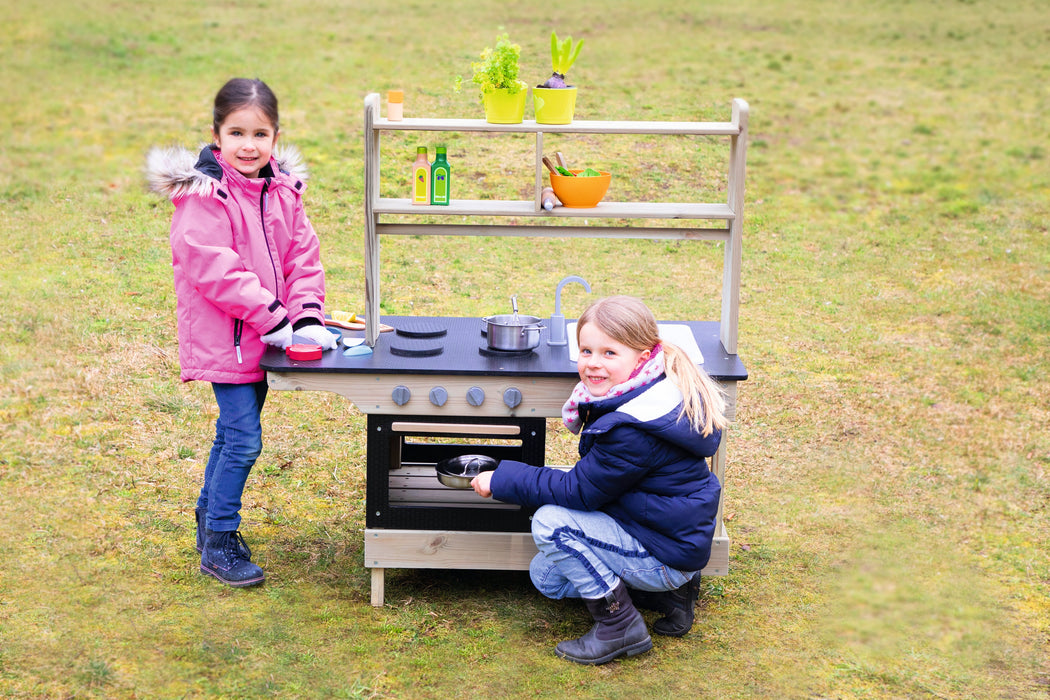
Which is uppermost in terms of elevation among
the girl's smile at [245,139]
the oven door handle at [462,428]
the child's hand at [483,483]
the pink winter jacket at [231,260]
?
the girl's smile at [245,139]

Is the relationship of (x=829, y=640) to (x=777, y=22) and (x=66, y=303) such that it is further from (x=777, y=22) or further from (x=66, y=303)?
(x=777, y=22)

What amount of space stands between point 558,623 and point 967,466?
8.41 ft

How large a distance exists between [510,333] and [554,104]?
0.80m

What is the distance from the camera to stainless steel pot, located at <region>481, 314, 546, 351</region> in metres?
3.86

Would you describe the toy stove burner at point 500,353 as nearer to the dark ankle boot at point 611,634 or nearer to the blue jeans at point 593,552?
the blue jeans at point 593,552

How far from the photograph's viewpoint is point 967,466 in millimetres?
5402

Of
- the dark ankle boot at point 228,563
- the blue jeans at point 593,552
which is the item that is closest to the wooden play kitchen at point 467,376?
the blue jeans at point 593,552

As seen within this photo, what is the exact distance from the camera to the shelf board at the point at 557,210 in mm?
3830

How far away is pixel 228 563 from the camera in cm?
406

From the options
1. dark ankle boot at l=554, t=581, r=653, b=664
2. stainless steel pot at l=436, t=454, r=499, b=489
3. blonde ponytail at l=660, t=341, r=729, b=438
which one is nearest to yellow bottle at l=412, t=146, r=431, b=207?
stainless steel pot at l=436, t=454, r=499, b=489

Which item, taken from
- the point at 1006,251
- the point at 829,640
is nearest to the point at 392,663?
the point at 829,640

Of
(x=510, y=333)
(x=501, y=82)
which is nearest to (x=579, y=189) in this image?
(x=501, y=82)

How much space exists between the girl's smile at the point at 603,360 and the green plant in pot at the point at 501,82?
0.90 meters

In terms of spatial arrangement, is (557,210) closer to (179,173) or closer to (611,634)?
(179,173)
